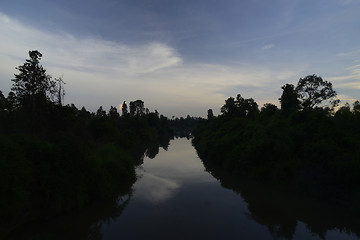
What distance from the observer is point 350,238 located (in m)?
13.8

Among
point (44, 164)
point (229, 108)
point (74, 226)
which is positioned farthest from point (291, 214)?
point (229, 108)

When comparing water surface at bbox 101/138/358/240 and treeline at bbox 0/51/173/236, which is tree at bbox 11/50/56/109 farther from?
water surface at bbox 101/138/358/240

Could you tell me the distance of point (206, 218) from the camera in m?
16.6

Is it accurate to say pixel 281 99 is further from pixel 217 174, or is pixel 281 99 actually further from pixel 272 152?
pixel 217 174

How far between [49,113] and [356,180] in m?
34.1

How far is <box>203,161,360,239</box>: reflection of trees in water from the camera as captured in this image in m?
15.0

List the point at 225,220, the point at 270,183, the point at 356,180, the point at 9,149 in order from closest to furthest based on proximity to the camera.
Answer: the point at 9,149 < the point at 225,220 < the point at 356,180 < the point at 270,183

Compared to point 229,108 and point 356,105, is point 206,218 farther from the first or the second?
point 356,105

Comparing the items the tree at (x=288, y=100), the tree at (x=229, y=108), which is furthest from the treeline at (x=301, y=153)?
the tree at (x=229, y=108)

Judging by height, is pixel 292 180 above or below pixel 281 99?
below

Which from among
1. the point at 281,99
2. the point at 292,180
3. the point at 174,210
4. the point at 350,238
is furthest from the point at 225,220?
the point at 281,99

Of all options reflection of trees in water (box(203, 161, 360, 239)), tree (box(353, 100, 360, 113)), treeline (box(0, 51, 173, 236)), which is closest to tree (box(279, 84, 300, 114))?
reflection of trees in water (box(203, 161, 360, 239))

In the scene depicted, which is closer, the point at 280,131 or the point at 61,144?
the point at 61,144

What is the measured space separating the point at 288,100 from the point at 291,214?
25.4 metres
